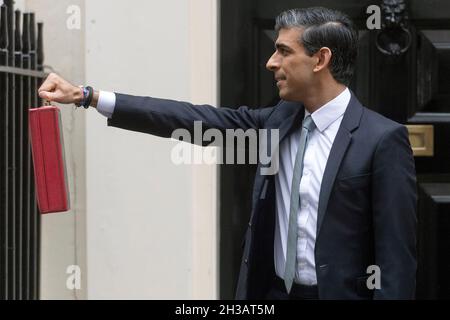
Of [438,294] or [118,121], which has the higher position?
[118,121]

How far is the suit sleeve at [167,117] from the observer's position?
11.0ft

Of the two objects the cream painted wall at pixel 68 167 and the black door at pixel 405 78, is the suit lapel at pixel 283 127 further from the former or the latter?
the cream painted wall at pixel 68 167

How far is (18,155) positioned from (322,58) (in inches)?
70.0

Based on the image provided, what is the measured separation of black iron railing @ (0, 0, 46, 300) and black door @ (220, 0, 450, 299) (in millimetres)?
938

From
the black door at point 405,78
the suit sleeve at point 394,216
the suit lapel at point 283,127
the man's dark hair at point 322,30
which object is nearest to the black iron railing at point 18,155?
the black door at point 405,78

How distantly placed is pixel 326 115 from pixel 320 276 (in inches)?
22.4

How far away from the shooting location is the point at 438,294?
14.9ft

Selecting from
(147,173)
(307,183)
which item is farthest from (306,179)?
(147,173)

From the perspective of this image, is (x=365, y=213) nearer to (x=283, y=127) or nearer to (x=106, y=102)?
(x=283, y=127)

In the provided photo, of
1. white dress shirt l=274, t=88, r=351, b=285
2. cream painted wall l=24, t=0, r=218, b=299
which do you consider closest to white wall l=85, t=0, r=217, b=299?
cream painted wall l=24, t=0, r=218, b=299

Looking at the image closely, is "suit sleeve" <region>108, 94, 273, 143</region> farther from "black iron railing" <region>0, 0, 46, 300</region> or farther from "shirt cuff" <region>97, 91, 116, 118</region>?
"black iron railing" <region>0, 0, 46, 300</region>
